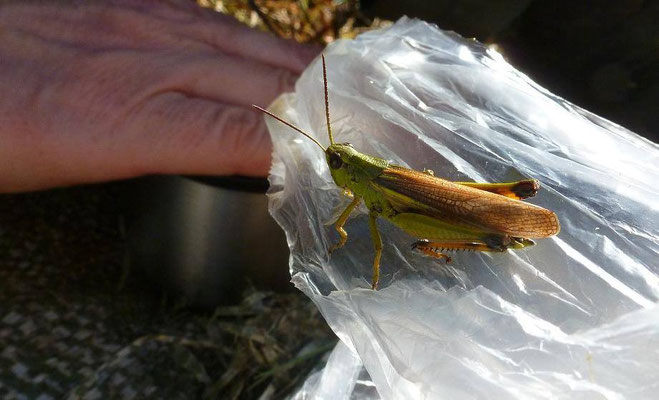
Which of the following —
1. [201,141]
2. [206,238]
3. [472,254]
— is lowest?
[206,238]

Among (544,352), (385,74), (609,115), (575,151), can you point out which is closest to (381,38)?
(385,74)

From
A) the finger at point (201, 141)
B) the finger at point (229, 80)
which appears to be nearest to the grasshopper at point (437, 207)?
the finger at point (201, 141)

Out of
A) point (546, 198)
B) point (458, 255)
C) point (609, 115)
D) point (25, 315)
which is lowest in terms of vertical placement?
point (25, 315)

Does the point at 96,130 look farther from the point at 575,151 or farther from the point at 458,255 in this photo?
the point at 575,151

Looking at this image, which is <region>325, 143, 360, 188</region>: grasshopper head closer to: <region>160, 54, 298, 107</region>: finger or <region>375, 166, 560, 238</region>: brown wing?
<region>375, 166, 560, 238</region>: brown wing

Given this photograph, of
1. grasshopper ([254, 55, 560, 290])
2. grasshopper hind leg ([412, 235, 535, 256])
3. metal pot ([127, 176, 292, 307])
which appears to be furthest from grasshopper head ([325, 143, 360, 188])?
metal pot ([127, 176, 292, 307])

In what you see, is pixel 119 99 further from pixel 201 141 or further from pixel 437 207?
pixel 437 207

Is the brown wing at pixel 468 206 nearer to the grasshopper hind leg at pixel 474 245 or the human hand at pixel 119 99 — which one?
the grasshopper hind leg at pixel 474 245

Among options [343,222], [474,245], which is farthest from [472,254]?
[343,222]
